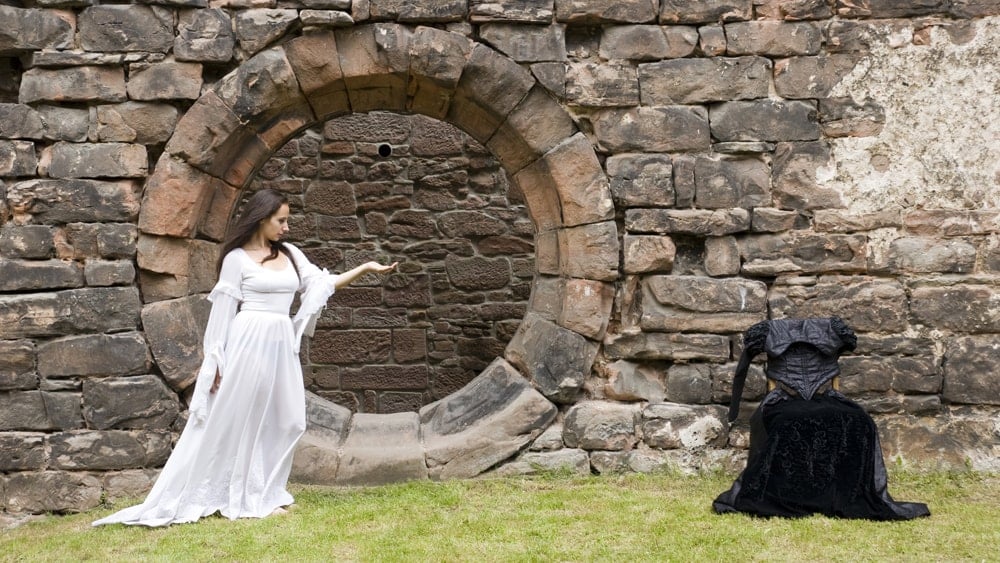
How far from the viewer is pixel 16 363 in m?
4.61

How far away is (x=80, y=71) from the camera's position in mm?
4629

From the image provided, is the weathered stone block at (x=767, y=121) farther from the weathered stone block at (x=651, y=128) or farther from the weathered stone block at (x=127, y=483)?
the weathered stone block at (x=127, y=483)

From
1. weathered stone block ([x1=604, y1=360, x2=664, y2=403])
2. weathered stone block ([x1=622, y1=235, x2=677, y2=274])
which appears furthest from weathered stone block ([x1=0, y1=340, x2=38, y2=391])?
weathered stone block ([x1=622, y1=235, x2=677, y2=274])

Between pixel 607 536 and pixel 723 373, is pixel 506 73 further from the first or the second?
pixel 607 536

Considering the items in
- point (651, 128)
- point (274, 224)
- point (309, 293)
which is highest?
point (651, 128)

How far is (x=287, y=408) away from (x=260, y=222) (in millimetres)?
901

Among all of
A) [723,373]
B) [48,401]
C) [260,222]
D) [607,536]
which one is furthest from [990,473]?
[48,401]

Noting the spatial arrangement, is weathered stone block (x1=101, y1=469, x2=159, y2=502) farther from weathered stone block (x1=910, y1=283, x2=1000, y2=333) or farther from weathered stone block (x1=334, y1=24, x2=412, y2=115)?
weathered stone block (x1=910, y1=283, x2=1000, y2=333)

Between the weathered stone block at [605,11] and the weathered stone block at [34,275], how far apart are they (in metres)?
2.88

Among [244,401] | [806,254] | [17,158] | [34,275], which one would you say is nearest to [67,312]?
[34,275]

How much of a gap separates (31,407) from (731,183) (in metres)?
3.84

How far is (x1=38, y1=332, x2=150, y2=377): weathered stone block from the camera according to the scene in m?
4.61

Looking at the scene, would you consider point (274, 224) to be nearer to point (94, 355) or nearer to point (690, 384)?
point (94, 355)

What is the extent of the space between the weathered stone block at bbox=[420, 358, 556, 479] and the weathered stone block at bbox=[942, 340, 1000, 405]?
7.01 ft
